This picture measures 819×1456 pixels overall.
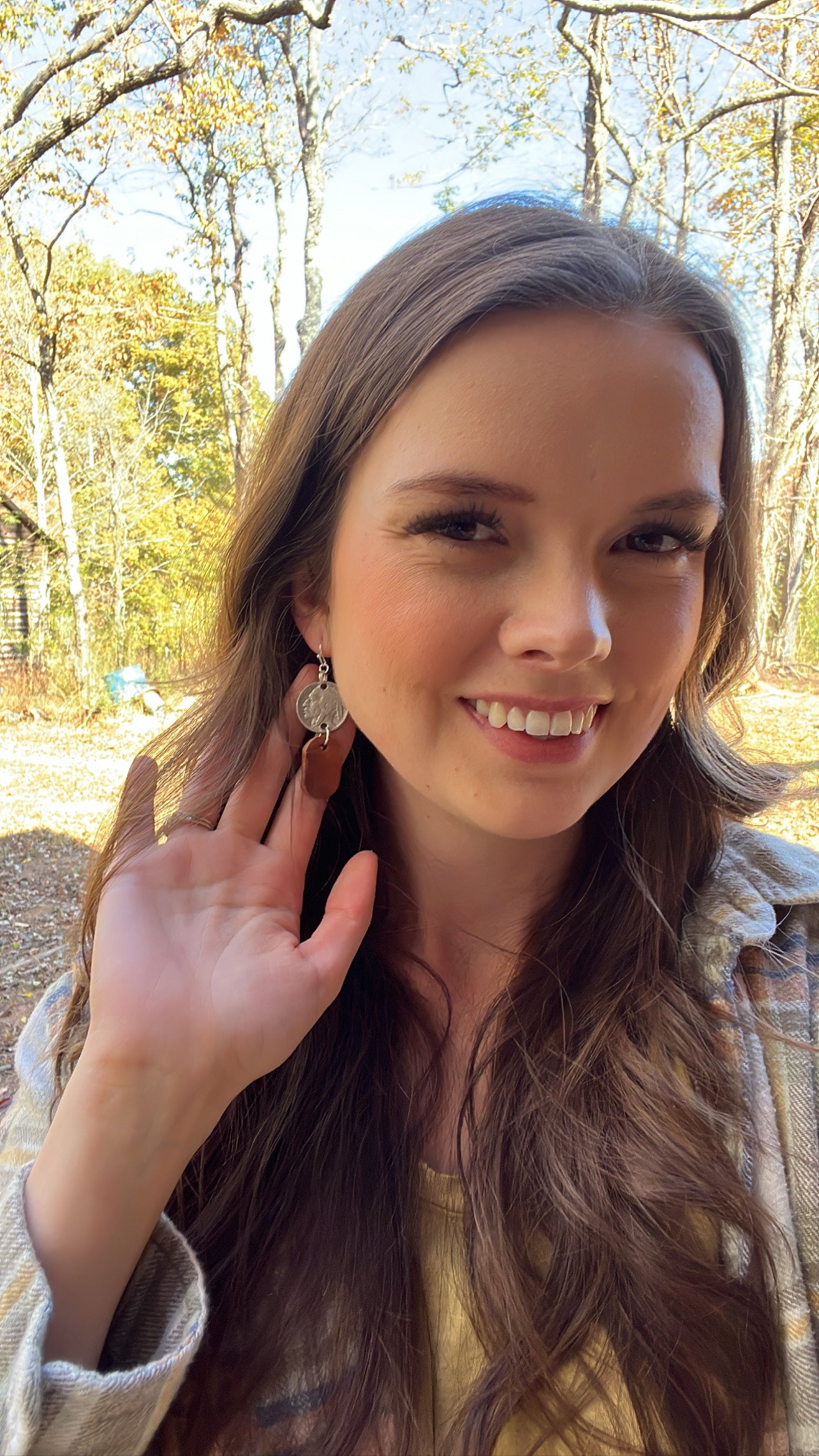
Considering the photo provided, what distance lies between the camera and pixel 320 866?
144 cm

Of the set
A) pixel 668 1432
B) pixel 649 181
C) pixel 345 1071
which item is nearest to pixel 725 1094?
pixel 668 1432

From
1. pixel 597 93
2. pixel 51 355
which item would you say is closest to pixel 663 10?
pixel 597 93

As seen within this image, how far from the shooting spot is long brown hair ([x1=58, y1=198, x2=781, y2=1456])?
94 cm

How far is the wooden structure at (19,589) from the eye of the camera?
8.97m

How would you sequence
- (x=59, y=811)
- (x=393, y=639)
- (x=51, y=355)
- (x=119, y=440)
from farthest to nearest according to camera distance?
(x=119, y=440) → (x=51, y=355) → (x=59, y=811) → (x=393, y=639)

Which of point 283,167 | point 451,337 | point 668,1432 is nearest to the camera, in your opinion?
point 668,1432

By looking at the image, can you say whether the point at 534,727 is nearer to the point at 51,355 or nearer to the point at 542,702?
the point at 542,702

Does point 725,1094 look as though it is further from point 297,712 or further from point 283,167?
point 283,167

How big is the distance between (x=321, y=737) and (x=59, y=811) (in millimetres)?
4659

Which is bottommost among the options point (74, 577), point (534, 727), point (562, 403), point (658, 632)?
point (74, 577)

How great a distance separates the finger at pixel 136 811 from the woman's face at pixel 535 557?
425 millimetres

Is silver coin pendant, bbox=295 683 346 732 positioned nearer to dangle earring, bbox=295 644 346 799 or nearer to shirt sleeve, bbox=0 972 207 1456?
dangle earring, bbox=295 644 346 799

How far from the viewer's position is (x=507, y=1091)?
3.75ft

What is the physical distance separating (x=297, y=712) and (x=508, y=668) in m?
0.50
